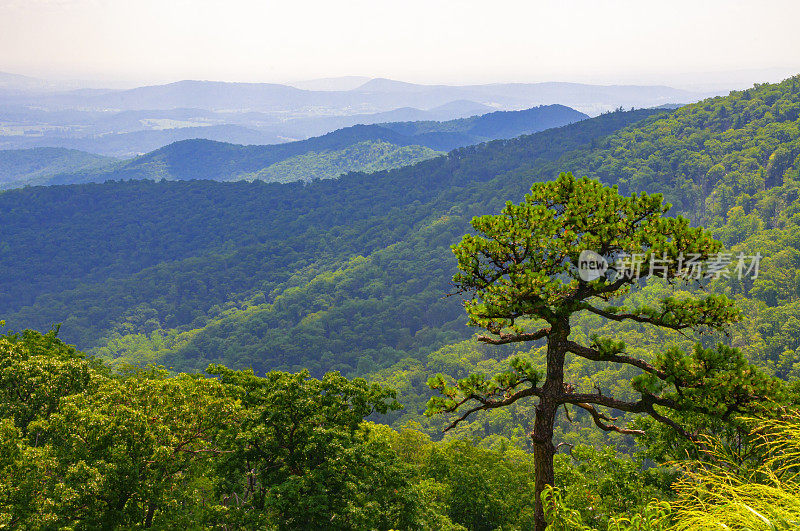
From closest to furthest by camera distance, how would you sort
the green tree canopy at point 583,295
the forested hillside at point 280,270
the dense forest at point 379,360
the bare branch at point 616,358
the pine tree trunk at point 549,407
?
1. the green tree canopy at point 583,295
2. the bare branch at point 616,358
3. the pine tree trunk at point 549,407
4. the dense forest at point 379,360
5. the forested hillside at point 280,270

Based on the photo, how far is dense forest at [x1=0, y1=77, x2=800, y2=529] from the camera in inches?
453

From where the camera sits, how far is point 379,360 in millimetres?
98375

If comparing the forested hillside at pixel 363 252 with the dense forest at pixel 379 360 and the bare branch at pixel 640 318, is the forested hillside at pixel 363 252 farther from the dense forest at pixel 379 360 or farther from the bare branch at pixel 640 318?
the bare branch at pixel 640 318

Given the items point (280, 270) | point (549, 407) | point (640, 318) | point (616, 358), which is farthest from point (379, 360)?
point (616, 358)

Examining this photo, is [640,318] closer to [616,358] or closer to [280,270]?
[616,358]

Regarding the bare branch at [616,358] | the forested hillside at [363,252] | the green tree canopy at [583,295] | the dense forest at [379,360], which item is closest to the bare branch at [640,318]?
the green tree canopy at [583,295]

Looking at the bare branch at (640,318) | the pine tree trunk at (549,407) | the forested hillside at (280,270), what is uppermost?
the bare branch at (640,318)

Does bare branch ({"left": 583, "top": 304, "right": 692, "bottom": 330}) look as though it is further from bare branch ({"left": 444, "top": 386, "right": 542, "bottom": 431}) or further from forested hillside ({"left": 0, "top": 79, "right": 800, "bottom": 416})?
forested hillside ({"left": 0, "top": 79, "right": 800, "bottom": 416})

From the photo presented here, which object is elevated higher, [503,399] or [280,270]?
[503,399]

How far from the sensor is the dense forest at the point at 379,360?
11508 millimetres

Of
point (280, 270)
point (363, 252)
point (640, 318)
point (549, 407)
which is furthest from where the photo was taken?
point (363, 252)

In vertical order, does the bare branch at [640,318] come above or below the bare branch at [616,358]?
above

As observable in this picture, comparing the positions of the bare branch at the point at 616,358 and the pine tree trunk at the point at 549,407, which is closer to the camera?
the bare branch at the point at 616,358

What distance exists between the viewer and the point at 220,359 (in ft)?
338
